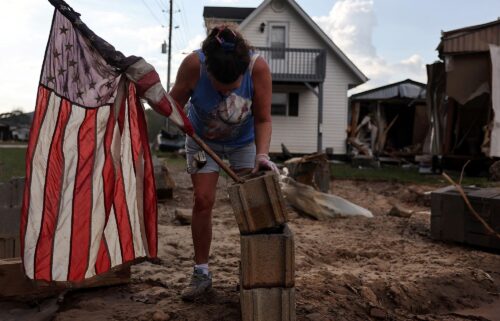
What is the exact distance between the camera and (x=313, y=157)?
26.4 feet

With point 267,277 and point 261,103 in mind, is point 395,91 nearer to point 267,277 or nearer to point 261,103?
point 261,103

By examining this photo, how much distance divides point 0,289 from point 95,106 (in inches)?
51.8

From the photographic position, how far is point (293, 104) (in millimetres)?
22016

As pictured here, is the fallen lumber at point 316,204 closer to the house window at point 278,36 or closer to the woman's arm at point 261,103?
the woman's arm at point 261,103

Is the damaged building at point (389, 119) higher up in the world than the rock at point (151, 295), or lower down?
higher up

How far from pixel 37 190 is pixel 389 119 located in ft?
75.3

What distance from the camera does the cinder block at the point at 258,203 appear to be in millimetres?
2654

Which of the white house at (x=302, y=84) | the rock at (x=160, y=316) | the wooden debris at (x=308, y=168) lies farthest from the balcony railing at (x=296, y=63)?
the rock at (x=160, y=316)

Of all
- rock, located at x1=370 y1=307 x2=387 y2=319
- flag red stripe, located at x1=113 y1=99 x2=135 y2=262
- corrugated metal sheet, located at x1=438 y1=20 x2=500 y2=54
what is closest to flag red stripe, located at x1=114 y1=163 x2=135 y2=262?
flag red stripe, located at x1=113 y1=99 x2=135 y2=262

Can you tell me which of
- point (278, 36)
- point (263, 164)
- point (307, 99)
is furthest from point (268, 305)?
point (278, 36)

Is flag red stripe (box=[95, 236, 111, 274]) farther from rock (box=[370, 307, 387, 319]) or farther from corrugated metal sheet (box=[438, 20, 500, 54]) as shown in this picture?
corrugated metal sheet (box=[438, 20, 500, 54])

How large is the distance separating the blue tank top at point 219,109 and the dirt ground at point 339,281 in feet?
3.43

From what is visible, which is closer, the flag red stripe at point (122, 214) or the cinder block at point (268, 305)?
the cinder block at point (268, 305)

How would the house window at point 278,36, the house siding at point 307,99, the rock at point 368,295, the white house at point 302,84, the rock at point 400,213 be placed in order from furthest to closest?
1. the house window at point 278,36
2. the house siding at point 307,99
3. the white house at point 302,84
4. the rock at point 400,213
5. the rock at point 368,295
